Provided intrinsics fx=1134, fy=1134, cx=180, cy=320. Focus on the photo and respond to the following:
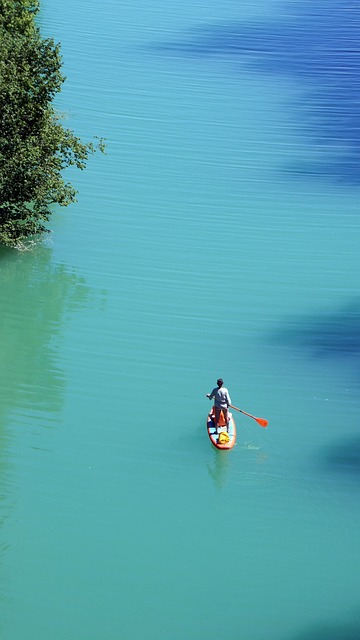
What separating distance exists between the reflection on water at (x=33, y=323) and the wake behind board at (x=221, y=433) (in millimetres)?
3353

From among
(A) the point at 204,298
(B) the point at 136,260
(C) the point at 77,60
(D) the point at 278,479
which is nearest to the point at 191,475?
(D) the point at 278,479

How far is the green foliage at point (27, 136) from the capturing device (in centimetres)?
2689

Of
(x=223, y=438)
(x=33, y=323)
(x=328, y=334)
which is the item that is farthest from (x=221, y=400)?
(x=33, y=323)

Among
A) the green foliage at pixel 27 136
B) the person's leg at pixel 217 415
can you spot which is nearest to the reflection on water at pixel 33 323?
the green foliage at pixel 27 136

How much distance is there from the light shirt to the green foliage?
25.4 feet

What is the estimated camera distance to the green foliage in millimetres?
26891

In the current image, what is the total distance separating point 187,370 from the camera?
24844 mm

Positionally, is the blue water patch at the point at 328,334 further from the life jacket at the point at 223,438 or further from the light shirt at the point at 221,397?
the life jacket at the point at 223,438

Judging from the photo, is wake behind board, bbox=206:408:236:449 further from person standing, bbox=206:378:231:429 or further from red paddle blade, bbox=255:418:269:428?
red paddle blade, bbox=255:418:269:428

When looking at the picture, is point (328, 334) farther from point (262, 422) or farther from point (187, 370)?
point (262, 422)

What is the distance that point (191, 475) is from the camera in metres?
21.8

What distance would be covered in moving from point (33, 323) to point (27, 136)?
4589 mm

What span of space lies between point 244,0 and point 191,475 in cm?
3436

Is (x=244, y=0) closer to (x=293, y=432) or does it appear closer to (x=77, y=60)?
(x=77, y=60)
